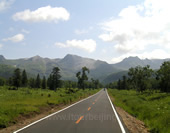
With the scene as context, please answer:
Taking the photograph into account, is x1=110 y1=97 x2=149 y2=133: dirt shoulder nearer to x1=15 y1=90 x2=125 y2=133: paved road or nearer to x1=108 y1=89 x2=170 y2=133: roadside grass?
x1=108 y1=89 x2=170 y2=133: roadside grass

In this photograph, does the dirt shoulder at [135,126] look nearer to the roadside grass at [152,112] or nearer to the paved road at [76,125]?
the roadside grass at [152,112]

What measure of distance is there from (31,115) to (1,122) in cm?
378

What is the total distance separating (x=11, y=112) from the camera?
11.9 metres

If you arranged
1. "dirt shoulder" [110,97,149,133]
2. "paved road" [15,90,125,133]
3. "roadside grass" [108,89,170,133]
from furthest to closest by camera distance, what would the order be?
"roadside grass" [108,89,170,133] < "dirt shoulder" [110,97,149,133] < "paved road" [15,90,125,133]

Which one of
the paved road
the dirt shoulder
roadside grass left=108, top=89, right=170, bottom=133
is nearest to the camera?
the paved road

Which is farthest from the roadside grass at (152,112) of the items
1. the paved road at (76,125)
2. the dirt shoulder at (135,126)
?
the paved road at (76,125)

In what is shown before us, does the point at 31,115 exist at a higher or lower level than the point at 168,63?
lower

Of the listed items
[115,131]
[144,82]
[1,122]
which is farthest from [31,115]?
[144,82]

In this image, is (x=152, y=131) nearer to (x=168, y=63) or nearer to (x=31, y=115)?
(x=31, y=115)

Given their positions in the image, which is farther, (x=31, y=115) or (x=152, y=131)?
(x=31, y=115)

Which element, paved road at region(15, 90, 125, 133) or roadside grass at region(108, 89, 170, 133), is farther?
roadside grass at region(108, 89, 170, 133)

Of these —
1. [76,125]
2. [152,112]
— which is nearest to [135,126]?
[76,125]

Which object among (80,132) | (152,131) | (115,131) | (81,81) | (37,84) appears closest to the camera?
(80,132)

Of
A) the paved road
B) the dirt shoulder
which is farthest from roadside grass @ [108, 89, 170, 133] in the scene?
the paved road
